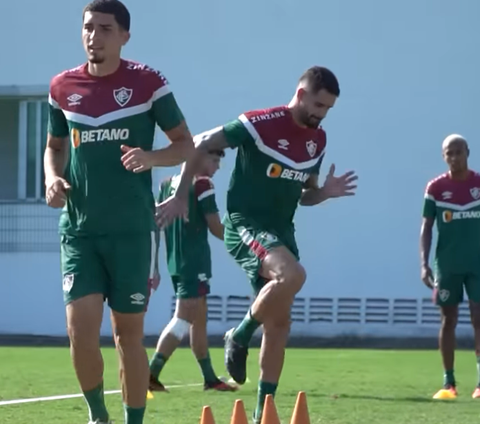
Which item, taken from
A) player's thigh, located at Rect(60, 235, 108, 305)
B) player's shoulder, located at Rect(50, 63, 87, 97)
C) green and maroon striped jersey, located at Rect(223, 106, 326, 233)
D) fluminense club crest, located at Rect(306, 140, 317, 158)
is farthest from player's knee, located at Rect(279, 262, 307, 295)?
player's shoulder, located at Rect(50, 63, 87, 97)

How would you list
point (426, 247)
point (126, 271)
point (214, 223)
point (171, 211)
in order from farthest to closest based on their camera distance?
point (426, 247)
point (214, 223)
point (171, 211)
point (126, 271)

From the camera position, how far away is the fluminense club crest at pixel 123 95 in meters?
6.45

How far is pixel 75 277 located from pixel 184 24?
17.8 metres


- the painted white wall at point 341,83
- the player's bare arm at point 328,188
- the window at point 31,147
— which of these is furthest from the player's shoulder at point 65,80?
the window at point 31,147

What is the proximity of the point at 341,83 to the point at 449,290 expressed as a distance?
39.7ft

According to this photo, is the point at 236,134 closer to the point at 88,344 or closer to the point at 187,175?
the point at 187,175

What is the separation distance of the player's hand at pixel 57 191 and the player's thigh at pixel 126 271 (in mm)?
321

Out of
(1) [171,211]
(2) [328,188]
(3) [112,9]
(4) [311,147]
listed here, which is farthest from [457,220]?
(3) [112,9]

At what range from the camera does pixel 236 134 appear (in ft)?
26.8

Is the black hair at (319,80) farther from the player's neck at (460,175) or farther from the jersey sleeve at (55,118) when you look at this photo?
the player's neck at (460,175)

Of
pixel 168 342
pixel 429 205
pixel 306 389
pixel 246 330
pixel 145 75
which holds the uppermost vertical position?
pixel 145 75

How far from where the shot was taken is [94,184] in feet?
21.2

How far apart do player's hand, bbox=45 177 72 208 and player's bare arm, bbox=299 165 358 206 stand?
2.60 m

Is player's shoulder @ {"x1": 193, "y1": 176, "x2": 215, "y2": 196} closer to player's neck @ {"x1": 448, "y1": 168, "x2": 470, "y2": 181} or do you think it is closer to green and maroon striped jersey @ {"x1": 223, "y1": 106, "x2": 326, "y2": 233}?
player's neck @ {"x1": 448, "y1": 168, "x2": 470, "y2": 181}
